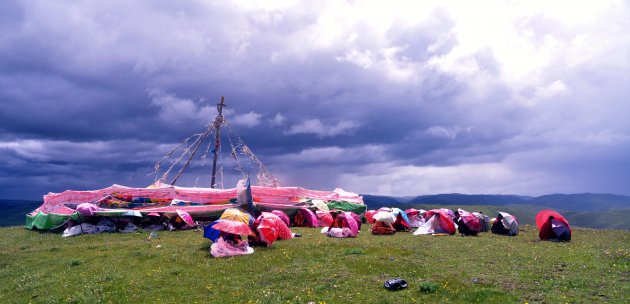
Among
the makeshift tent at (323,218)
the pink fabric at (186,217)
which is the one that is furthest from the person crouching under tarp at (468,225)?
the pink fabric at (186,217)

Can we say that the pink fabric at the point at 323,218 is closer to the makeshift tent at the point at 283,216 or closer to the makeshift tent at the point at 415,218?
the makeshift tent at the point at 283,216

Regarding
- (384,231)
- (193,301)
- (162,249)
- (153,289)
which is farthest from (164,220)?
(193,301)

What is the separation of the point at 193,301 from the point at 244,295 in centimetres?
214

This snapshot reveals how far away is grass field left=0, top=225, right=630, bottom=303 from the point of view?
16906 mm

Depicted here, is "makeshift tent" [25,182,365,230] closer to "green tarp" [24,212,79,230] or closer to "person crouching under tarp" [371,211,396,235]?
"green tarp" [24,212,79,230]

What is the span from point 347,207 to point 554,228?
1214 inches

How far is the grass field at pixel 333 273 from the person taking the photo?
16906mm

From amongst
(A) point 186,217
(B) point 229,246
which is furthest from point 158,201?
(B) point 229,246

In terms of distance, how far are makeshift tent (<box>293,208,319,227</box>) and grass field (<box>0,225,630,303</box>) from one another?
57.1 ft

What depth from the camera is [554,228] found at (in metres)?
32.0

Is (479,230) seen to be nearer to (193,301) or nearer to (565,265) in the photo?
(565,265)

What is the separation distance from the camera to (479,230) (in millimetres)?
38125

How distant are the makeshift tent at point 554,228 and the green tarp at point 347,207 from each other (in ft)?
96.3

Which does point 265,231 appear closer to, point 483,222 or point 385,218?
point 385,218
